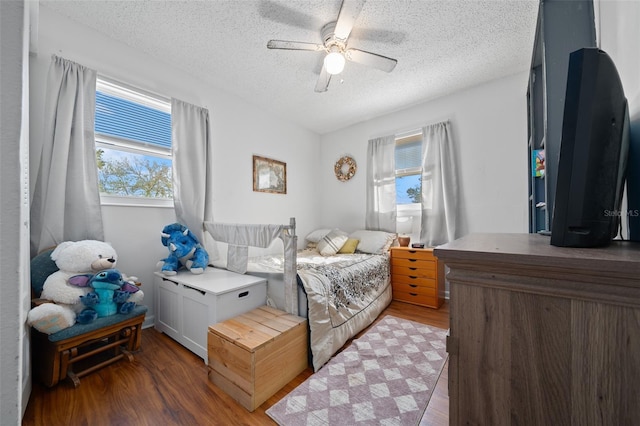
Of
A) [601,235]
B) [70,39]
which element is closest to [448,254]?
[601,235]

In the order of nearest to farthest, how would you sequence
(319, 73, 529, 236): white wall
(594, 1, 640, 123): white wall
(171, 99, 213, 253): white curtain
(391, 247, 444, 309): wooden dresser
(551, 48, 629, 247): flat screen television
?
(551, 48, 629, 247): flat screen television → (594, 1, 640, 123): white wall → (171, 99, 213, 253): white curtain → (319, 73, 529, 236): white wall → (391, 247, 444, 309): wooden dresser

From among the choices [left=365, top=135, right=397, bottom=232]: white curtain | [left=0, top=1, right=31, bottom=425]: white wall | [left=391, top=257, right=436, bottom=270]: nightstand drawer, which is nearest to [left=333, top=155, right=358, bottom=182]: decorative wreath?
[left=365, top=135, right=397, bottom=232]: white curtain

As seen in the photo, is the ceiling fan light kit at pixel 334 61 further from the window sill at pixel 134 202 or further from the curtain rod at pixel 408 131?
the window sill at pixel 134 202

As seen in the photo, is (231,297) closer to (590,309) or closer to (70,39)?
(590,309)

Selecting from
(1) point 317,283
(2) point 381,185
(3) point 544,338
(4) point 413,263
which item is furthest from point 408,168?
(3) point 544,338

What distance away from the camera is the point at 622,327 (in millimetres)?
387

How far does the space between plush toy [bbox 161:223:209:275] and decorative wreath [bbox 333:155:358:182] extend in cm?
249

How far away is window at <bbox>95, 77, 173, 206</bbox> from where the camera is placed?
2107 millimetres

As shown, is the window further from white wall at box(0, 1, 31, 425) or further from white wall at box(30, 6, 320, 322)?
white wall at box(0, 1, 31, 425)

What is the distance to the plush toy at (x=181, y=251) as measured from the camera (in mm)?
2119

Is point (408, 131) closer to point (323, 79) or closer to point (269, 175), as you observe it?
point (323, 79)

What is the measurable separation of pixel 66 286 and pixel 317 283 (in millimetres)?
1633

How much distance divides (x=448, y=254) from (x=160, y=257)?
2.64 metres

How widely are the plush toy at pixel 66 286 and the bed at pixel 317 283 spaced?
0.91 m
